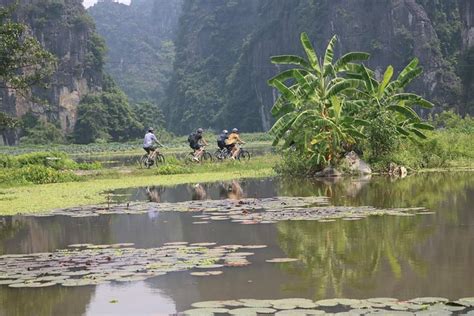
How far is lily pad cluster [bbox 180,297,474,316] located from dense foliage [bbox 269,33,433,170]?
12.2 metres

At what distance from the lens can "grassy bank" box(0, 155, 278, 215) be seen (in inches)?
517

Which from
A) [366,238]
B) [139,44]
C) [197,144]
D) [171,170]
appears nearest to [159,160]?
[197,144]

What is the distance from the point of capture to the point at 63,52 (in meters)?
87.6

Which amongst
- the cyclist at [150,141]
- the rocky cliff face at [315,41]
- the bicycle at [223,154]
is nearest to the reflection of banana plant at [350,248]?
the cyclist at [150,141]

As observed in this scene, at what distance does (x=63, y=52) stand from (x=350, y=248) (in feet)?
277

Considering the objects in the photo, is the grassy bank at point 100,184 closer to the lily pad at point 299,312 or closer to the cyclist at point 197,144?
the cyclist at point 197,144

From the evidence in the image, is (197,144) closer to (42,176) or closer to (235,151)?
(235,151)

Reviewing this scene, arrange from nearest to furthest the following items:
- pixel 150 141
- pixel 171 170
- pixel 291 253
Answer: pixel 291 253
pixel 171 170
pixel 150 141

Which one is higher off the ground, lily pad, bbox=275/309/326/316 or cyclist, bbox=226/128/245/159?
cyclist, bbox=226/128/245/159

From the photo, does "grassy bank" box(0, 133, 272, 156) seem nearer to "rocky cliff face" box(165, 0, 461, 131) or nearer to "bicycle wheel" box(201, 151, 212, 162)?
"rocky cliff face" box(165, 0, 461, 131)

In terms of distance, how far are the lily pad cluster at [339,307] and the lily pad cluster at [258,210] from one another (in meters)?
4.12

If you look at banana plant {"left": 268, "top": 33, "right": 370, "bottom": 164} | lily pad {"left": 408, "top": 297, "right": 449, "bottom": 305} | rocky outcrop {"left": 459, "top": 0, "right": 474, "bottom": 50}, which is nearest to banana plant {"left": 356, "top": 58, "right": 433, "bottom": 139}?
banana plant {"left": 268, "top": 33, "right": 370, "bottom": 164}

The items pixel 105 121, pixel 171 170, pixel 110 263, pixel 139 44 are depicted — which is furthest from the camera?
pixel 139 44

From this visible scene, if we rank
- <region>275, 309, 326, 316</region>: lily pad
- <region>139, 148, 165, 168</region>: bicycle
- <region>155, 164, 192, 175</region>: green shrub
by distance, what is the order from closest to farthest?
<region>275, 309, 326, 316</region>: lily pad
<region>155, 164, 192, 175</region>: green shrub
<region>139, 148, 165, 168</region>: bicycle
